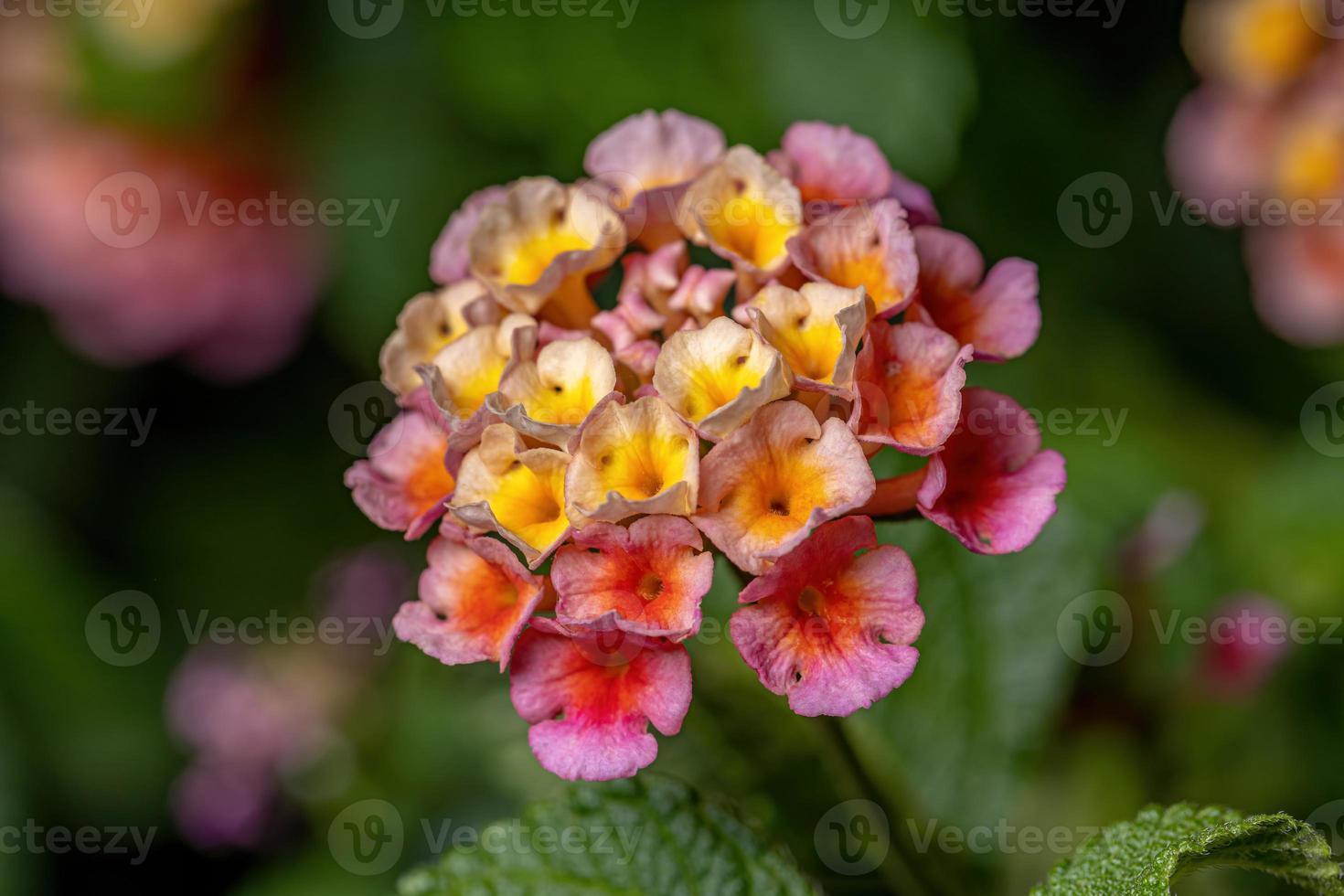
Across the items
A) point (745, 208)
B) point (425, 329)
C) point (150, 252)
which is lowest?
point (150, 252)

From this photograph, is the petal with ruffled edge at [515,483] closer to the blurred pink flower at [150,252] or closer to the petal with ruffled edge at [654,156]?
the petal with ruffled edge at [654,156]

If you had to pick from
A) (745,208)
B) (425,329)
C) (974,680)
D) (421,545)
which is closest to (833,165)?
(745,208)

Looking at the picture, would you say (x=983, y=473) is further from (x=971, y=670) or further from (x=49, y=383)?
(x=49, y=383)

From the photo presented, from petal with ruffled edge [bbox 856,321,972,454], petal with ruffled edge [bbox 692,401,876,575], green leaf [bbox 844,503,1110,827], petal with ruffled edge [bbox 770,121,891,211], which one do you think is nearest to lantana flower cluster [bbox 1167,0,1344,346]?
green leaf [bbox 844,503,1110,827]

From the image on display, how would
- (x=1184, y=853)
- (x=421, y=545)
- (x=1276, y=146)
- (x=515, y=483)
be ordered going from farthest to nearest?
(x=421, y=545) < (x=1276, y=146) < (x=515, y=483) < (x=1184, y=853)

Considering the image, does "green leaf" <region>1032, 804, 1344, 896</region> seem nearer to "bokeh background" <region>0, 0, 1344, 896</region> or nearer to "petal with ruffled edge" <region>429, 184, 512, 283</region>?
"bokeh background" <region>0, 0, 1344, 896</region>

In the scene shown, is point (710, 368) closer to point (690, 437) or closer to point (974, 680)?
point (690, 437)
